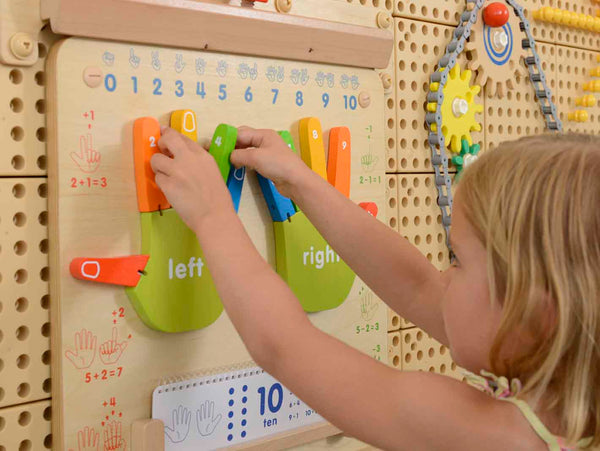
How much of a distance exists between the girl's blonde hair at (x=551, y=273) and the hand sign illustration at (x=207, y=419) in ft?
1.06

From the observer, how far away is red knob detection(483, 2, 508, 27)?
1123mm

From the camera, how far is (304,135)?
34.8 inches

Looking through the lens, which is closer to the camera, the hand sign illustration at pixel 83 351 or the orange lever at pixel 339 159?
the hand sign illustration at pixel 83 351

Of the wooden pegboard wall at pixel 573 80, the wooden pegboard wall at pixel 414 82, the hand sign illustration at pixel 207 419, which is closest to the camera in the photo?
the hand sign illustration at pixel 207 419

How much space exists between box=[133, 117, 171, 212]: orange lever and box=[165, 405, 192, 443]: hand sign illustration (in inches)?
8.5

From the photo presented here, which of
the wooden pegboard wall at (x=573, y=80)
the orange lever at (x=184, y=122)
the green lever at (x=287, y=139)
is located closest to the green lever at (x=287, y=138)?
the green lever at (x=287, y=139)

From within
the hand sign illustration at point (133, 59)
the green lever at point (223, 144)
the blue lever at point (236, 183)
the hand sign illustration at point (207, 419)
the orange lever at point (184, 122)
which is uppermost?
the hand sign illustration at point (133, 59)

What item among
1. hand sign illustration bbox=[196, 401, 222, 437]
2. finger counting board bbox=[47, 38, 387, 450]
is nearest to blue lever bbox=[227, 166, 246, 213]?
finger counting board bbox=[47, 38, 387, 450]

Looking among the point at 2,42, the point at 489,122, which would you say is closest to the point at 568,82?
the point at 489,122

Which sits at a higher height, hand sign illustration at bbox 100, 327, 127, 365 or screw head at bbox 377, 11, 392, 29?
screw head at bbox 377, 11, 392, 29

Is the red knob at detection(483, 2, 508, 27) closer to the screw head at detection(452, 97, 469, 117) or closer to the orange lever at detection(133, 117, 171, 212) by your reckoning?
the screw head at detection(452, 97, 469, 117)

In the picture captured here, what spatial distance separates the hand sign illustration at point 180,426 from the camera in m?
0.78

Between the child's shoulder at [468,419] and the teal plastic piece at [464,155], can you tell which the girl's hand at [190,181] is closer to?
the child's shoulder at [468,419]

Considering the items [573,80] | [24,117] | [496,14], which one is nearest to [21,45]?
[24,117]
